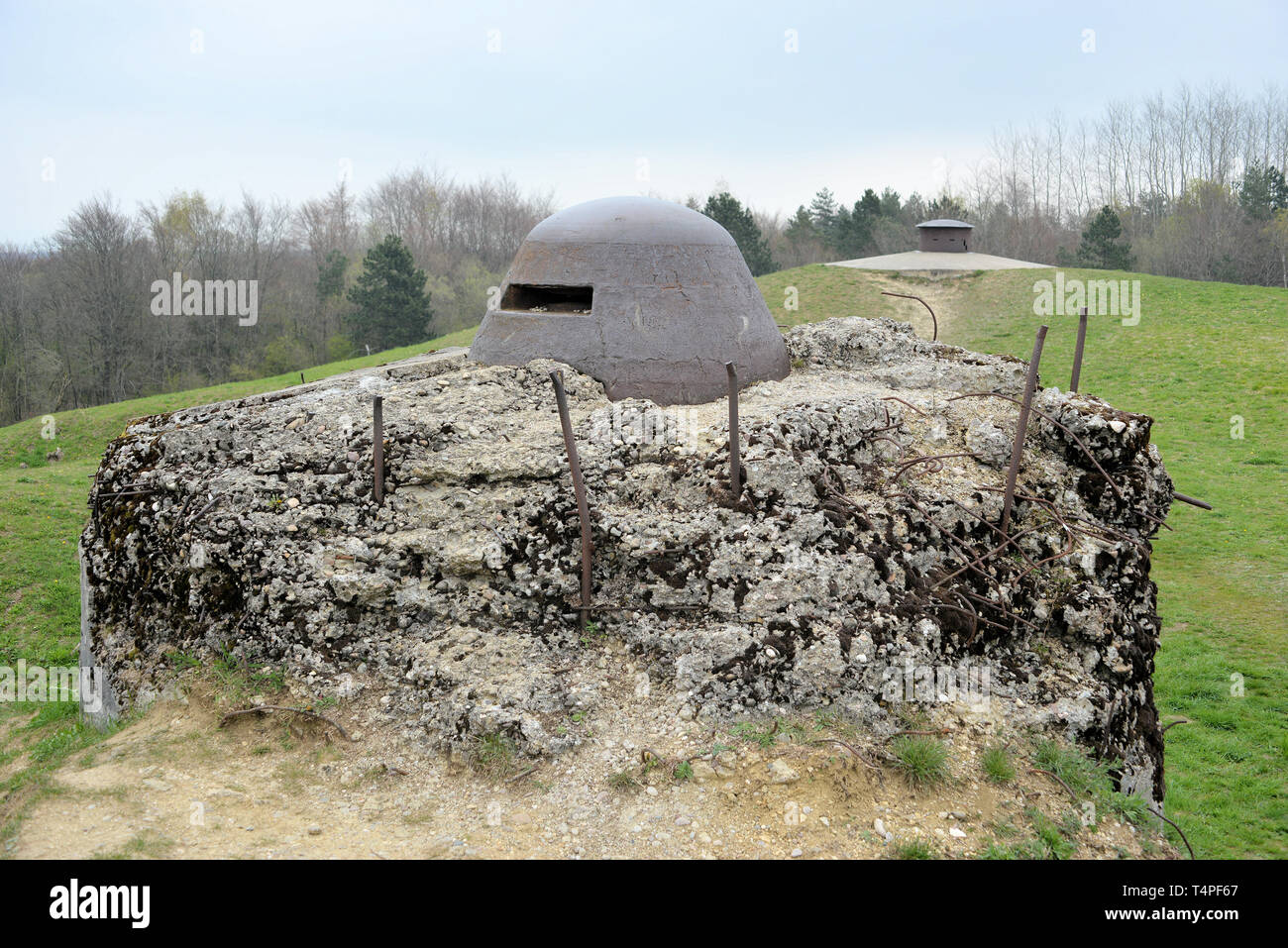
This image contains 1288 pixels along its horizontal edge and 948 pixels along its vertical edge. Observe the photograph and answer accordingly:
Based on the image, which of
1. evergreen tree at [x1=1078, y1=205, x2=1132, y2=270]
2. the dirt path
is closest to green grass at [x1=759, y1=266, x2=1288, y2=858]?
the dirt path

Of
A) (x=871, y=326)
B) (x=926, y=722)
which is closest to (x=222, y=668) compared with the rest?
(x=926, y=722)

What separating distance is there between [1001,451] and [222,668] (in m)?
5.39

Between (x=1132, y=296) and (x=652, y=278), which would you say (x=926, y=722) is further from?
(x=1132, y=296)

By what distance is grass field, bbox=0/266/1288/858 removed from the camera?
7.56 m

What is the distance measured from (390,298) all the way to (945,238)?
21.1m

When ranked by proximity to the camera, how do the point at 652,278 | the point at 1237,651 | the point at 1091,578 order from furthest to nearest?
the point at 1237,651 → the point at 652,278 → the point at 1091,578

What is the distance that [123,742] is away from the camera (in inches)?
189

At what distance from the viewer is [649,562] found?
5.30 m

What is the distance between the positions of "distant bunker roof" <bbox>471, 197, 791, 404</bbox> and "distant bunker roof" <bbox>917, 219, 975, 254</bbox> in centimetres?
2692

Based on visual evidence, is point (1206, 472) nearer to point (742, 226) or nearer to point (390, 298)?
point (742, 226)

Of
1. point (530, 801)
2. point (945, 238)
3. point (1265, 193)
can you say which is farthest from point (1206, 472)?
point (1265, 193)

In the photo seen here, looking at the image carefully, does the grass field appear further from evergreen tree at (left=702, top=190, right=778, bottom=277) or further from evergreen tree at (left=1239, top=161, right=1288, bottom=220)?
evergreen tree at (left=1239, top=161, right=1288, bottom=220)

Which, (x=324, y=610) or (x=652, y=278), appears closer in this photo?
(x=324, y=610)

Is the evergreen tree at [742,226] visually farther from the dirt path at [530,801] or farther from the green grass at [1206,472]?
the dirt path at [530,801]
